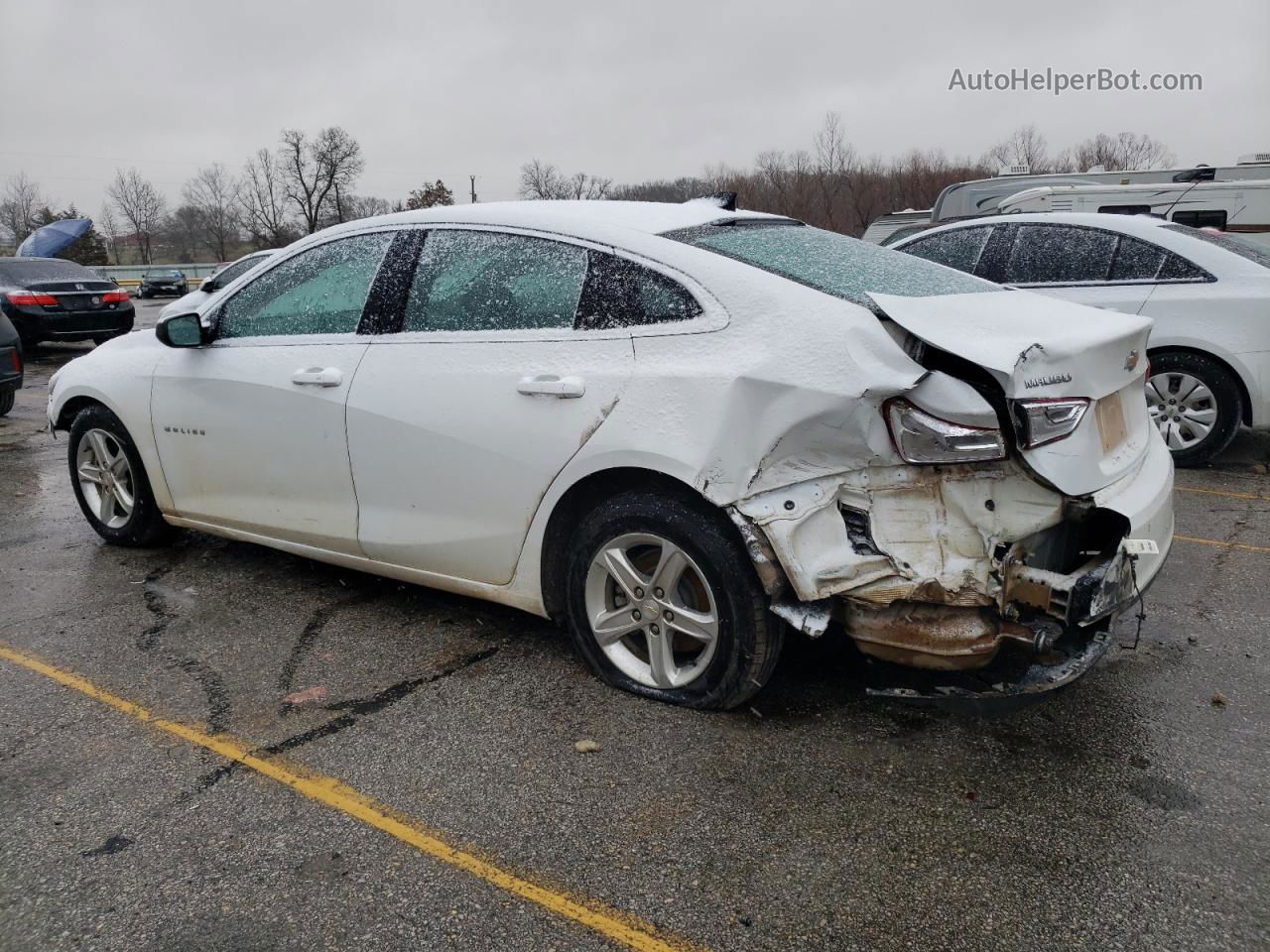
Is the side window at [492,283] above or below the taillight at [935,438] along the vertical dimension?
above

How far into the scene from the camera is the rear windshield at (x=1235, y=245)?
6.61 m

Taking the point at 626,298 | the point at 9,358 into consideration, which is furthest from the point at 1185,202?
the point at 9,358

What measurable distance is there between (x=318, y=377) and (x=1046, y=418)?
2.63m

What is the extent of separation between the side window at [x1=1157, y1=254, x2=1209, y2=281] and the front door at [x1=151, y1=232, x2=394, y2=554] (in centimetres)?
520

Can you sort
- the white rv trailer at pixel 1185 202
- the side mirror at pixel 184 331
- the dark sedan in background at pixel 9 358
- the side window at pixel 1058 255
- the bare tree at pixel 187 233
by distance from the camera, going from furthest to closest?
1. the bare tree at pixel 187 233
2. the white rv trailer at pixel 1185 202
3. the dark sedan in background at pixel 9 358
4. the side window at pixel 1058 255
5. the side mirror at pixel 184 331

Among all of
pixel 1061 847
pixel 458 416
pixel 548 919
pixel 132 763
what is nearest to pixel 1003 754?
pixel 1061 847

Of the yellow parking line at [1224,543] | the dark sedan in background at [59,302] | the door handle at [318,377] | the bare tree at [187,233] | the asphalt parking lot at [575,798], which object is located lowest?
the yellow parking line at [1224,543]

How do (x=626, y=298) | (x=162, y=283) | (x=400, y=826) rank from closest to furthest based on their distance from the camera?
1. (x=400, y=826)
2. (x=626, y=298)
3. (x=162, y=283)

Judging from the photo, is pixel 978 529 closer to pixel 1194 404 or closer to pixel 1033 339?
pixel 1033 339

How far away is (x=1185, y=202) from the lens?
36.8 ft

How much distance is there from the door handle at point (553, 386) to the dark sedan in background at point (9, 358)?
8156mm

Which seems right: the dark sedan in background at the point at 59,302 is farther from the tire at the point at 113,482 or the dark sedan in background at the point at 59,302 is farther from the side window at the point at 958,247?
the side window at the point at 958,247

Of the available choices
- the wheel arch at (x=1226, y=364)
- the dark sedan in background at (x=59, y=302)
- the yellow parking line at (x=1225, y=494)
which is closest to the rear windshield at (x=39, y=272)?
the dark sedan in background at (x=59, y=302)

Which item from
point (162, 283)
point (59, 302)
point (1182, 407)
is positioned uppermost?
point (162, 283)
